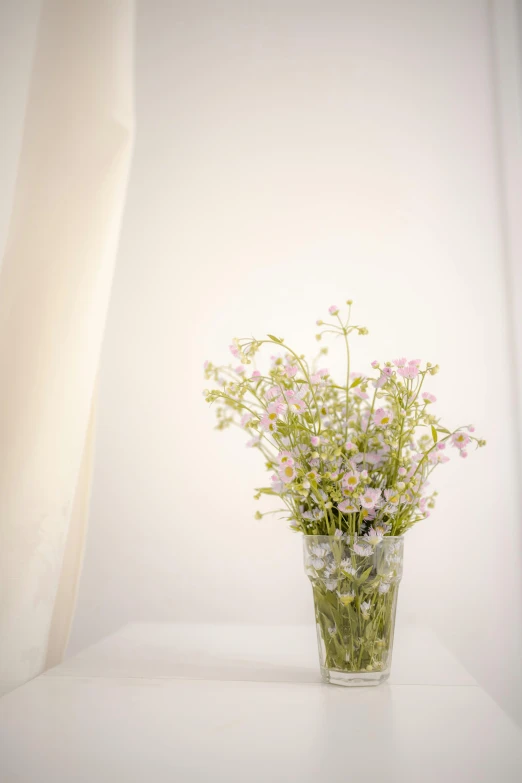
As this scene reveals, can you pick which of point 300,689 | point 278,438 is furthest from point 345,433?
point 300,689

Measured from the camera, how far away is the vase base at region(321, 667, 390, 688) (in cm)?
75

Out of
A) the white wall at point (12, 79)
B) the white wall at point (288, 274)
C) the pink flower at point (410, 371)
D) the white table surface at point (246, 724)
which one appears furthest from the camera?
the white wall at point (288, 274)

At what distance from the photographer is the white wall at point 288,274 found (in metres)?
1.19

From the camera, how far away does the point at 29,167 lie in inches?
38.1

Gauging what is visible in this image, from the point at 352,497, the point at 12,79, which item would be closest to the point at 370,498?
the point at 352,497

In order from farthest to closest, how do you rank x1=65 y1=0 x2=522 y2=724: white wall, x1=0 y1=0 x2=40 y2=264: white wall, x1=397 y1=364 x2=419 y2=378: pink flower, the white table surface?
x1=65 y1=0 x2=522 y2=724: white wall, x1=0 y1=0 x2=40 y2=264: white wall, x1=397 y1=364 x2=419 y2=378: pink flower, the white table surface

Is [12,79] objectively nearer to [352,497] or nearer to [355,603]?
[352,497]

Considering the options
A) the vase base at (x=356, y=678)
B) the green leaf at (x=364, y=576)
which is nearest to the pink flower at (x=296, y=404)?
the green leaf at (x=364, y=576)

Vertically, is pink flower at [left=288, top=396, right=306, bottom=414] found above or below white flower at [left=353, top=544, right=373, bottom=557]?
above

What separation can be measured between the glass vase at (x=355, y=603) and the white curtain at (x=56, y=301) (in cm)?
38

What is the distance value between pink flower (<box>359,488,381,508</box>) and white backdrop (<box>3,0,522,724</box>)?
1.67ft

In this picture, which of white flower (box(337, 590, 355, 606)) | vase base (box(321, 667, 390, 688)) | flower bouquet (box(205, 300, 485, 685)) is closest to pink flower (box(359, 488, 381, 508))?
flower bouquet (box(205, 300, 485, 685))

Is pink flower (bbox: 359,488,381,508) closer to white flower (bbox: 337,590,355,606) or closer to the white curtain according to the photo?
white flower (bbox: 337,590,355,606)

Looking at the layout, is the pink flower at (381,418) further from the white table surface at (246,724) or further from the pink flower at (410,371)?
the white table surface at (246,724)
